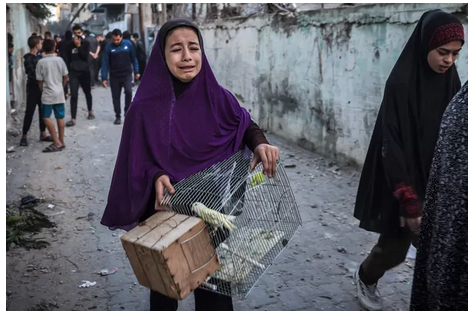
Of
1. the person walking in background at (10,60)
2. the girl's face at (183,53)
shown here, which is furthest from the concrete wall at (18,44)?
the girl's face at (183,53)

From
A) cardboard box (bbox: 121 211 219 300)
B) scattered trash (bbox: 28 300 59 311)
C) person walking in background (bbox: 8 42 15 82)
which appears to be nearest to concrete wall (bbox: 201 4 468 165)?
cardboard box (bbox: 121 211 219 300)

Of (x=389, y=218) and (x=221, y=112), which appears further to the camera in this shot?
(x=389, y=218)

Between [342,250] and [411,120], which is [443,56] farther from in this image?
[342,250]

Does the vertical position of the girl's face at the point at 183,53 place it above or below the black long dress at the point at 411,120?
above

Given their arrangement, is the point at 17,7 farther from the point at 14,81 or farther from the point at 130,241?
the point at 130,241

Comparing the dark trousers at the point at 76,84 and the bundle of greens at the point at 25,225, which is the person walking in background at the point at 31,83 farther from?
the bundle of greens at the point at 25,225

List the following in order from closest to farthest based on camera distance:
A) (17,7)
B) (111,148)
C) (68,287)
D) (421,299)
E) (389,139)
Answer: (421,299)
(389,139)
(68,287)
(111,148)
(17,7)

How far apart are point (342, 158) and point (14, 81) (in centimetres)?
815

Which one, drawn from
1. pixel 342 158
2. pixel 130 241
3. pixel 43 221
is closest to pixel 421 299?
pixel 130 241

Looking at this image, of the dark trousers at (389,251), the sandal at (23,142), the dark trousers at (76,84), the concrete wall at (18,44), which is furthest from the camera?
the concrete wall at (18,44)

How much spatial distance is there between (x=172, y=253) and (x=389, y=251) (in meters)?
1.61

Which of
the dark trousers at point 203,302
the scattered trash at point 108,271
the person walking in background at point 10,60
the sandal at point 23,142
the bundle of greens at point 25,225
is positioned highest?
the person walking in background at point 10,60

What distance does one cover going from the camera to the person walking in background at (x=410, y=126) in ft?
8.44

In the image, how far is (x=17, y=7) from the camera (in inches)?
500
